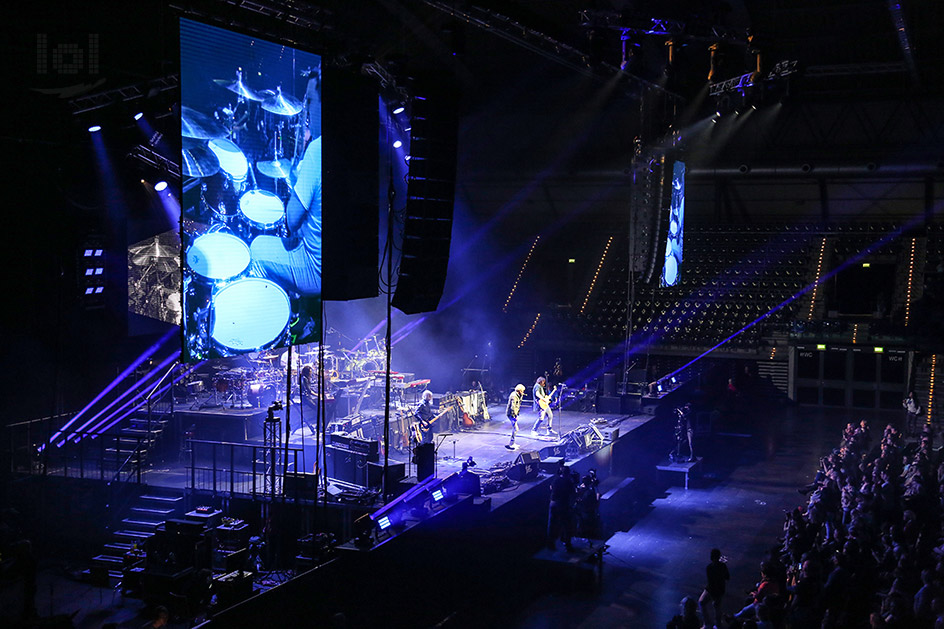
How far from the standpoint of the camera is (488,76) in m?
A: 22.3

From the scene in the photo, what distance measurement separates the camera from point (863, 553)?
889 cm

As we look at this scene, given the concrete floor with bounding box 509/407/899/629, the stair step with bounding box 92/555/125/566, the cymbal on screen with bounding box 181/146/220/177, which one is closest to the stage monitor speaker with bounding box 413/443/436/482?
the concrete floor with bounding box 509/407/899/629

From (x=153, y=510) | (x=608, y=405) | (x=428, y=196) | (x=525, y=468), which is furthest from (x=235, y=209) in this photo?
(x=608, y=405)

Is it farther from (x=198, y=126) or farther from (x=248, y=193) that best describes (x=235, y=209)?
(x=198, y=126)

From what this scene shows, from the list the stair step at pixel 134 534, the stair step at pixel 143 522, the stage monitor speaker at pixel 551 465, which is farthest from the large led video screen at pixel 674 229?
the stair step at pixel 134 534

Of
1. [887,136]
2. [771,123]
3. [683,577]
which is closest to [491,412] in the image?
[683,577]

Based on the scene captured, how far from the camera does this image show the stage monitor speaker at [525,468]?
13.7 meters

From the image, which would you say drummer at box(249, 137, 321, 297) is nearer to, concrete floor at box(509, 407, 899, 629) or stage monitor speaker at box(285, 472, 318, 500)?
stage monitor speaker at box(285, 472, 318, 500)

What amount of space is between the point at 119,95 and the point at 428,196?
21.9ft

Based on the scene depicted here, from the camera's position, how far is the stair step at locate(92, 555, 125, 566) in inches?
474

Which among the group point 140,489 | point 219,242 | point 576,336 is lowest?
point 140,489

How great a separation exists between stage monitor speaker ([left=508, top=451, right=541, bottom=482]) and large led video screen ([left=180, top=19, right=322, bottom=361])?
17.6 ft

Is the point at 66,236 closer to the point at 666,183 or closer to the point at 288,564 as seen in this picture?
the point at 288,564

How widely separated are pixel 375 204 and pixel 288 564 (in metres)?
5.74
